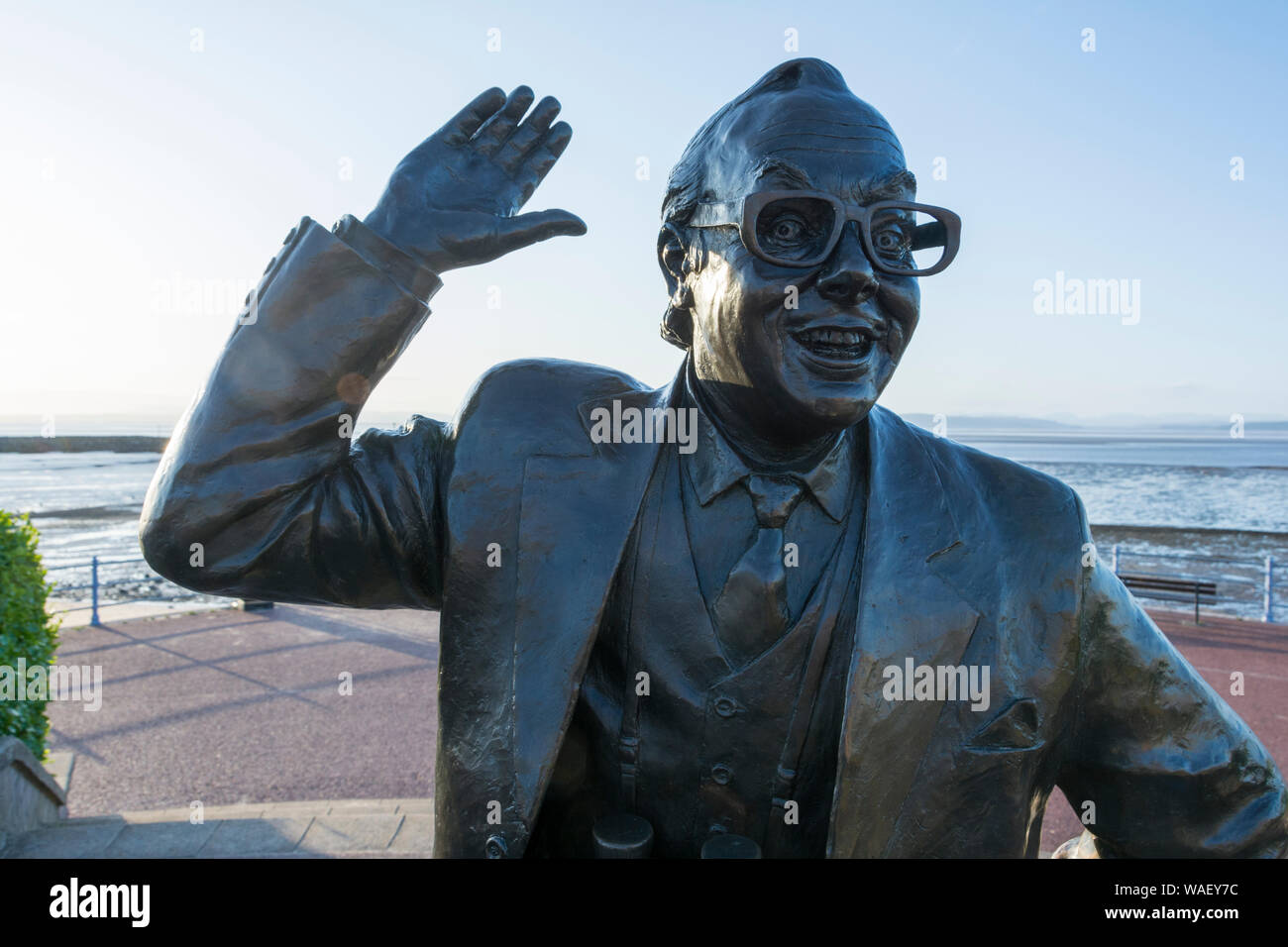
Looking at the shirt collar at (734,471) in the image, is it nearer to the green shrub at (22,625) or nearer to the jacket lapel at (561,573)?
the jacket lapel at (561,573)

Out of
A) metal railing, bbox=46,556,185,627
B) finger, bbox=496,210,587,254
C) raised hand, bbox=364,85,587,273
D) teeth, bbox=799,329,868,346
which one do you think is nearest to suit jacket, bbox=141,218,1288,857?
raised hand, bbox=364,85,587,273

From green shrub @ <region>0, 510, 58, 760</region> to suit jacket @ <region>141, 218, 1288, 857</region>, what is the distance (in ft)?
15.7

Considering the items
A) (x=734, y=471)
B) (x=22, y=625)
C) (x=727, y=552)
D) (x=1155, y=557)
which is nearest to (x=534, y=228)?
(x=734, y=471)

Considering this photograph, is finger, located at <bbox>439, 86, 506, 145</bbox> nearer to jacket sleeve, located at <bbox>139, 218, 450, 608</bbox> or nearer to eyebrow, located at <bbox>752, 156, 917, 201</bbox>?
jacket sleeve, located at <bbox>139, 218, 450, 608</bbox>

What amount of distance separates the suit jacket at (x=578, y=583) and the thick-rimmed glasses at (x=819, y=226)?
47cm

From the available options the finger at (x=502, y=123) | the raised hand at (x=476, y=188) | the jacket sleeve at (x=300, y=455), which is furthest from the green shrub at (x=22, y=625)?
the finger at (x=502, y=123)

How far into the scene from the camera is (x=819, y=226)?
188 cm

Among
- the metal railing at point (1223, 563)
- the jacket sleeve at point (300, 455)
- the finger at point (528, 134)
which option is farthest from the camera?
the metal railing at point (1223, 563)

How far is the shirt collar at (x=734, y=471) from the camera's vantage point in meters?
2.06

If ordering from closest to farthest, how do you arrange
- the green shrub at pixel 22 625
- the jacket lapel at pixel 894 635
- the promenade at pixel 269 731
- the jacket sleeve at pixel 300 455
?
the jacket lapel at pixel 894 635
the jacket sleeve at pixel 300 455
the promenade at pixel 269 731
the green shrub at pixel 22 625

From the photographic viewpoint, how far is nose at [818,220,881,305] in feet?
5.94

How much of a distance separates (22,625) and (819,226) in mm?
6159

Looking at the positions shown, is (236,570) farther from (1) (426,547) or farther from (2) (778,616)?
(2) (778,616)

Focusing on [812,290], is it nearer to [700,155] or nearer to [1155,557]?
[700,155]
